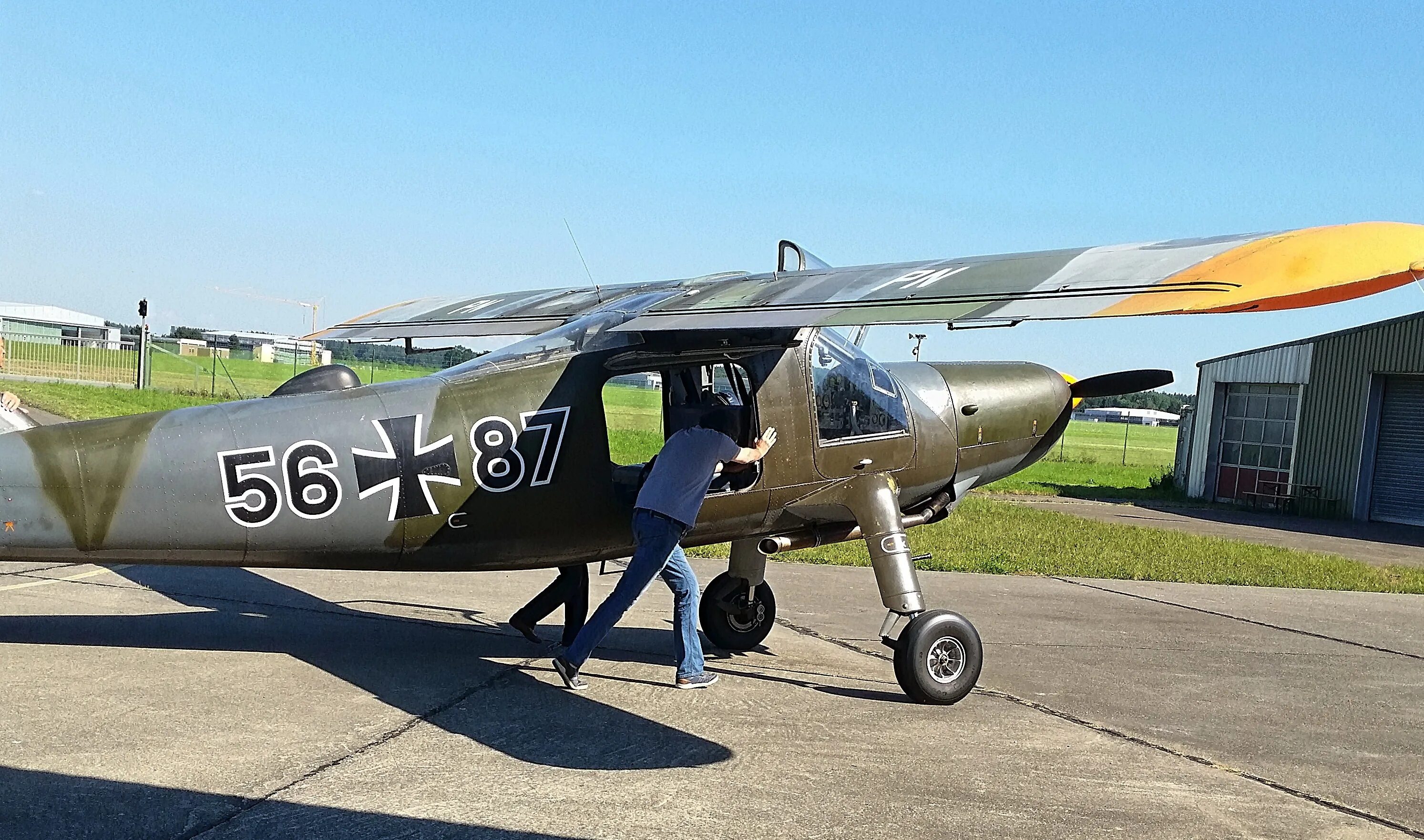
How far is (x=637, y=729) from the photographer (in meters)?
6.31

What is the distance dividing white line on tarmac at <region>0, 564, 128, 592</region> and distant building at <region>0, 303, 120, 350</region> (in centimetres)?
3504

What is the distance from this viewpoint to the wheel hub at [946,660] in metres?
7.25

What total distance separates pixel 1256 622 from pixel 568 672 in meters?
7.65

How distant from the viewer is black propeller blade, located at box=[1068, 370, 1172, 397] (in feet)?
28.5

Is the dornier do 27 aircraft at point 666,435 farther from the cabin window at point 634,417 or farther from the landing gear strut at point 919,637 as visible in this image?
the cabin window at point 634,417

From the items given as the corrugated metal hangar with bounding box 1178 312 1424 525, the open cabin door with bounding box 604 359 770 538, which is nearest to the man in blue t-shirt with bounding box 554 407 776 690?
the open cabin door with bounding box 604 359 770 538

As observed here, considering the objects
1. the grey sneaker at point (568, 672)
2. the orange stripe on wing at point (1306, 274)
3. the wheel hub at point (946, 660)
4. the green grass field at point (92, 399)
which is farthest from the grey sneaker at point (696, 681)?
the green grass field at point (92, 399)

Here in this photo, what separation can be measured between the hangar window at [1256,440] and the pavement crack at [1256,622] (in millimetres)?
19035

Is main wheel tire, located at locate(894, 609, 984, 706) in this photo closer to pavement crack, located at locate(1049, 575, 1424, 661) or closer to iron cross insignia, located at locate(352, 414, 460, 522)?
iron cross insignia, located at locate(352, 414, 460, 522)

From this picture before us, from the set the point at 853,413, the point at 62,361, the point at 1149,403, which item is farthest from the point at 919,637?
the point at 1149,403

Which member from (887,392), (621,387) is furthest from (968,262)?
(621,387)

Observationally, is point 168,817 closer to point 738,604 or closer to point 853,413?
point 738,604

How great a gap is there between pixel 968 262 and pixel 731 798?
3.52 m

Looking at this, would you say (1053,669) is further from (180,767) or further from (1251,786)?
(180,767)
